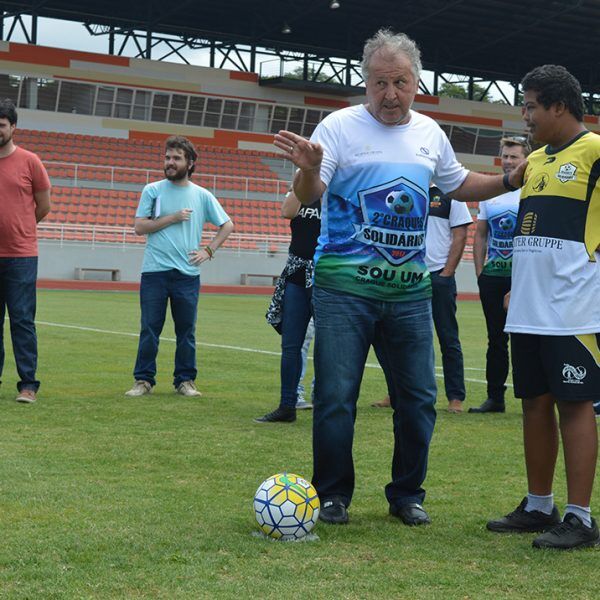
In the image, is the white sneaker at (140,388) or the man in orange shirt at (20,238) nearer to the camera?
the man in orange shirt at (20,238)

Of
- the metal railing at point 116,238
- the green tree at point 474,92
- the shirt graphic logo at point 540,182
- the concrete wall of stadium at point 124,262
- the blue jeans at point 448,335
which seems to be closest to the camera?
the shirt graphic logo at point 540,182

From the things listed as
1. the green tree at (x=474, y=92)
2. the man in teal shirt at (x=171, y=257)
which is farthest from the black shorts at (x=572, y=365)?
the green tree at (x=474, y=92)

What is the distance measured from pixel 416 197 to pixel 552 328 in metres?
0.80

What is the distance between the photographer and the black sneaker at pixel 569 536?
13.2 feet

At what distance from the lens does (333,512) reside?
438 centimetres

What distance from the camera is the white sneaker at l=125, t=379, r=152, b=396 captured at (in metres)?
8.30

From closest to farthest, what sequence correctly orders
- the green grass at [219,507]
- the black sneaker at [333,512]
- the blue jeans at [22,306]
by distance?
the green grass at [219,507]
the black sneaker at [333,512]
the blue jeans at [22,306]

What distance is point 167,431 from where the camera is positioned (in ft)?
21.7

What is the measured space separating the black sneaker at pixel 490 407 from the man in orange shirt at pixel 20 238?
3401 mm

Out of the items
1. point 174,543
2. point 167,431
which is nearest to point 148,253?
point 167,431

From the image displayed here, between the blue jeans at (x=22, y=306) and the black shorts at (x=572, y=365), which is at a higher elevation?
the black shorts at (x=572, y=365)

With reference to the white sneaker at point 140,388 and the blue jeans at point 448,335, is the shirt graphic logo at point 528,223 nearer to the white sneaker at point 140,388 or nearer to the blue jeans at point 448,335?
the blue jeans at point 448,335

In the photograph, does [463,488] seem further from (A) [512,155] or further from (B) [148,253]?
(B) [148,253]

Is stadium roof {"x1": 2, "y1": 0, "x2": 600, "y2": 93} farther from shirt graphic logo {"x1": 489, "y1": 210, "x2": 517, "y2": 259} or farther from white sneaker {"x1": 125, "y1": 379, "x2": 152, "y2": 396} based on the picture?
white sneaker {"x1": 125, "y1": 379, "x2": 152, "y2": 396}
